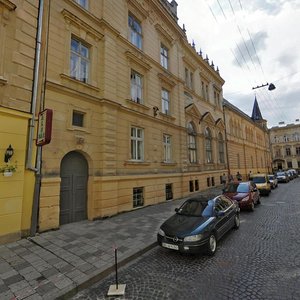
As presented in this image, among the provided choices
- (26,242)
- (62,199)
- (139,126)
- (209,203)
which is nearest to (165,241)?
(209,203)

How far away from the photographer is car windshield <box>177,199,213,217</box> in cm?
676

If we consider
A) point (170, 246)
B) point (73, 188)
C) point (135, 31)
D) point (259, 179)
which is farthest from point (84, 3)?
point (259, 179)

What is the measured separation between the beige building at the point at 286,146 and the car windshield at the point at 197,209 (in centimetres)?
6663

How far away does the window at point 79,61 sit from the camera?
382 inches

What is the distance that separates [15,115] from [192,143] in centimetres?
1462

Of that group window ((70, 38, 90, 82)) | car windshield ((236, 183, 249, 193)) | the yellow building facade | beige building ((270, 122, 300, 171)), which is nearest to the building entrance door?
the yellow building facade

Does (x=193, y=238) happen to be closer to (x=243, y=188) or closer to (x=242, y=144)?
(x=243, y=188)

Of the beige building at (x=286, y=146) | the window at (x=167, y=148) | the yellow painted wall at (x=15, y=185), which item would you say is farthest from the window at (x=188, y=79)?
the beige building at (x=286, y=146)

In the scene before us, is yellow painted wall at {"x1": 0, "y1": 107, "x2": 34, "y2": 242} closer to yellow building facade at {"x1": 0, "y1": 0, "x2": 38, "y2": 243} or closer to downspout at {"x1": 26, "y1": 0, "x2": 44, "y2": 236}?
yellow building facade at {"x1": 0, "y1": 0, "x2": 38, "y2": 243}

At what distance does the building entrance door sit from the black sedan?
4.49 m

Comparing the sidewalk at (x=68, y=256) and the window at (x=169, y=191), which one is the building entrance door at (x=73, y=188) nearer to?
the sidewalk at (x=68, y=256)

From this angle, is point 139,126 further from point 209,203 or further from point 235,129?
point 235,129

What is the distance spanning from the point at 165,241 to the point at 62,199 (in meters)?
4.96

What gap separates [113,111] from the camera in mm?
10859
